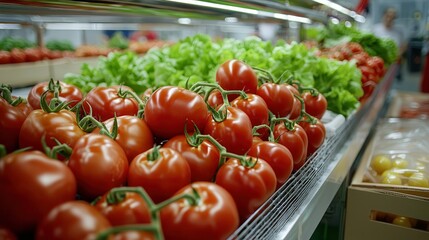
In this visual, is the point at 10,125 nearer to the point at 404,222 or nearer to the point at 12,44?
the point at 404,222

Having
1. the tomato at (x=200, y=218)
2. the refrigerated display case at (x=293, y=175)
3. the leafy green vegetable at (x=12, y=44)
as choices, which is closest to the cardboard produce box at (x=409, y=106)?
the refrigerated display case at (x=293, y=175)

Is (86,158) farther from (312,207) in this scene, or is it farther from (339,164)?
(339,164)

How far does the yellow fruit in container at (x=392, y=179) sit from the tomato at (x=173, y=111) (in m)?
1.48

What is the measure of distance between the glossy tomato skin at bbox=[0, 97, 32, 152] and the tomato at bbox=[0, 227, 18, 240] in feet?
1.34

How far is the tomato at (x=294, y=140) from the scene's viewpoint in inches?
51.2

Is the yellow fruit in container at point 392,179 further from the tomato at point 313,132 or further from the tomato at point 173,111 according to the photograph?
the tomato at point 173,111

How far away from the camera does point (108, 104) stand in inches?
48.6

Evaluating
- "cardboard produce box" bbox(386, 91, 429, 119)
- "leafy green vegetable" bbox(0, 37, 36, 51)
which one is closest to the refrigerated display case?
"cardboard produce box" bbox(386, 91, 429, 119)

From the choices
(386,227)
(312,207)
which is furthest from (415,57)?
(312,207)

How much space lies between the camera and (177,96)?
1.09 metres

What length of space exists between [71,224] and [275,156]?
68 cm

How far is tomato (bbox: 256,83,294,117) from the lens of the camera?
1.45 metres

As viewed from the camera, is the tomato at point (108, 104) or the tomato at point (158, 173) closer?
the tomato at point (158, 173)

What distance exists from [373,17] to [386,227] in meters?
12.3
